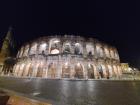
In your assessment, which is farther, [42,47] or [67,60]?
[42,47]

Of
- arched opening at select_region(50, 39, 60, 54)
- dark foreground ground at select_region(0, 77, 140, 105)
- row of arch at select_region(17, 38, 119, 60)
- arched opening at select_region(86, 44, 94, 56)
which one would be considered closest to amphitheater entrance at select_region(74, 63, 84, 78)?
row of arch at select_region(17, 38, 119, 60)

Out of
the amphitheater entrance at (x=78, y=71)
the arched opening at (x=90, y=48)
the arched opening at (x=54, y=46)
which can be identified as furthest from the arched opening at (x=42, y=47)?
the arched opening at (x=90, y=48)

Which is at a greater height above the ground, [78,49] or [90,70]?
[78,49]

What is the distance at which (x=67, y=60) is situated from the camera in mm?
33625

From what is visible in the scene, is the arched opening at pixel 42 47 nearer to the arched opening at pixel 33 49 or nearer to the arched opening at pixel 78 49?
the arched opening at pixel 33 49

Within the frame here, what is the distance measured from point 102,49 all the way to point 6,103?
38969 millimetres

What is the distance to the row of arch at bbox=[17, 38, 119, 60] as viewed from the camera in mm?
36531

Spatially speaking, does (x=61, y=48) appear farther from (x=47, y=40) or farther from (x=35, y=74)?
(x=35, y=74)

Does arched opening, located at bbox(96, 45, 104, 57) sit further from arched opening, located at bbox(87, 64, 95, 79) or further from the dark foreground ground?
the dark foreground ground

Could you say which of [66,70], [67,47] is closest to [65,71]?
[66,70]

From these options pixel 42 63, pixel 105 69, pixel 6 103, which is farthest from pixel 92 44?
pixel 6 103

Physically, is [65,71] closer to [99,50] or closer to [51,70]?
[51,70]

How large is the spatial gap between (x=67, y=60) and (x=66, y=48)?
15.3ft

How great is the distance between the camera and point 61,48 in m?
36.1
